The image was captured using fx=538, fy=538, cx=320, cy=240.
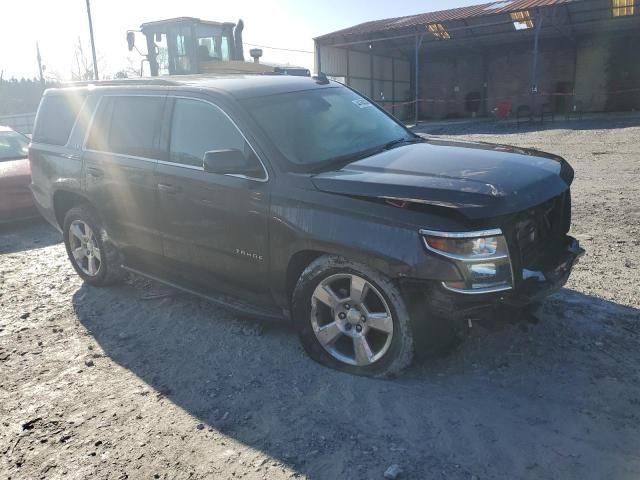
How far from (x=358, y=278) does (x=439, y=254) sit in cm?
56

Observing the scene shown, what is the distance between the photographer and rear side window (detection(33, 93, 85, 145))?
5.29 metres

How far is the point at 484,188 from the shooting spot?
9.87ft

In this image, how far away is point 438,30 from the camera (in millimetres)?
25859

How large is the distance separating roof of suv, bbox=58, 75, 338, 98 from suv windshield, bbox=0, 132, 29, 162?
15.9 ft

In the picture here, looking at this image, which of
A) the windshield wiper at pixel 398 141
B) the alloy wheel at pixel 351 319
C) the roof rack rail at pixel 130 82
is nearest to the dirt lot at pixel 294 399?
the alloy wheel at pixel 351 319

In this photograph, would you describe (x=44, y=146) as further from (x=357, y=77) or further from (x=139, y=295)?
(x=357, y=77)

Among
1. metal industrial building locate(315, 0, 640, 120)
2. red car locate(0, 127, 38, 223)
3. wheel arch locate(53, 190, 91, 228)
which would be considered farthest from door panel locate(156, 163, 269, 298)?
metal industrial building locate(315, 0, 640, 120)

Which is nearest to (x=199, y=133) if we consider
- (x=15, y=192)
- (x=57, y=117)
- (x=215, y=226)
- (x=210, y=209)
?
(x=210, y=209)

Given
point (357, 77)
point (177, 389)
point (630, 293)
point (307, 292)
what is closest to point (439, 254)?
point (307, 292)

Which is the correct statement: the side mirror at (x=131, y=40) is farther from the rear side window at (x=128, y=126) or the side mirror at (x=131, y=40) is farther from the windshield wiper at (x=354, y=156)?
the windshield wiper at (x=354, y=156)

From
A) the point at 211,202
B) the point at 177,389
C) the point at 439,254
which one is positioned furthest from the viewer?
the point at 211,202

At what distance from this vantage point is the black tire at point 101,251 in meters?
5.01

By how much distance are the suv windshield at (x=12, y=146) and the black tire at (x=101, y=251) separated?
4275mm

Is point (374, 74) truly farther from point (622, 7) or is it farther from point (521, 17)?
point (622, 7)
